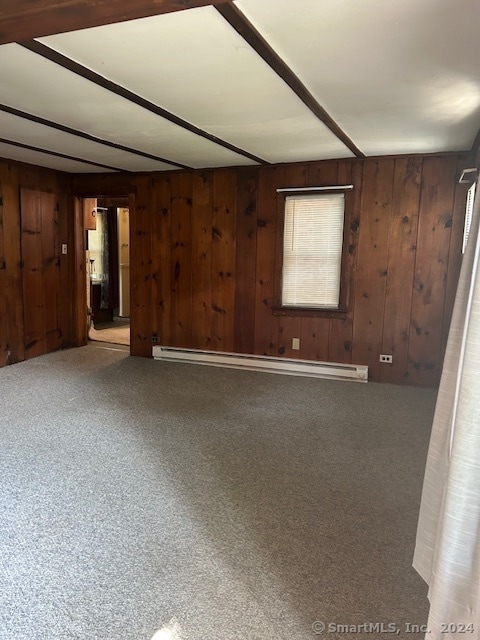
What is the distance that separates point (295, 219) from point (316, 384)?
1.67 metres

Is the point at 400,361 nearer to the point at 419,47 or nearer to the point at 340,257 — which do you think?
the point at 340,257

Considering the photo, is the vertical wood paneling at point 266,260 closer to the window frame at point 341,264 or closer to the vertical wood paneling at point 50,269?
the window frame at point 341,264

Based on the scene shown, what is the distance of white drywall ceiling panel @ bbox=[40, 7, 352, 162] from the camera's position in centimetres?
185

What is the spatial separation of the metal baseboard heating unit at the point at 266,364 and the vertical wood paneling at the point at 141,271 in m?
0.26

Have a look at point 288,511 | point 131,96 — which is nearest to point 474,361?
point 288,511

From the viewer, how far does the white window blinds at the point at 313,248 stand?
456 centimetres

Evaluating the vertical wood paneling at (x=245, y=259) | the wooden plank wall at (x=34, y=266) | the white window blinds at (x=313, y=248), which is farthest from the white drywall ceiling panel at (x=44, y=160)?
the white window blinds at (x=313, y=248)

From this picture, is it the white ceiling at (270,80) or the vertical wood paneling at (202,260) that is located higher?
the white ceiling at (270,80)

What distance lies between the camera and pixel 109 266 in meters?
8.00

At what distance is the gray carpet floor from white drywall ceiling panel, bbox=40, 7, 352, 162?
2.14 meters

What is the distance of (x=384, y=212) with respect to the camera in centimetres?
438

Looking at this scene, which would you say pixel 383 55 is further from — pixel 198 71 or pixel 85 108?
pixel 85 108

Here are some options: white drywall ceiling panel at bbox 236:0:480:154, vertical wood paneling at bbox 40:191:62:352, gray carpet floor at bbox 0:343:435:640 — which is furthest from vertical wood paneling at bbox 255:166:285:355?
vertical wood paneling at bbox 40:191:62:352

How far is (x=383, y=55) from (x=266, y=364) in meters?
3.29
